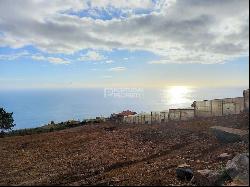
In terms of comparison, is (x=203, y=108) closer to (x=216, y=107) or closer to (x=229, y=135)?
(x=216, y=107)

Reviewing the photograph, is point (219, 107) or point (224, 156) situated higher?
point (219, 107)

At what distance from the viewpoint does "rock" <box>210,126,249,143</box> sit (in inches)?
1177

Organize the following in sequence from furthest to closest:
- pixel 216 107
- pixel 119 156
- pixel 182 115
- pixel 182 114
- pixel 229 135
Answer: pixel 182 114 → pixel 182 115 → pixel 216 107 → pixel 119 156 → pixel 229 135

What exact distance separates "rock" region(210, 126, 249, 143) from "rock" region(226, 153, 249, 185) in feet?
35.3

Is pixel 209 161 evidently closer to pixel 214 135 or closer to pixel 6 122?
pixel 214 135

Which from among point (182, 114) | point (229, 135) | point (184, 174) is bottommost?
point (184, 174)

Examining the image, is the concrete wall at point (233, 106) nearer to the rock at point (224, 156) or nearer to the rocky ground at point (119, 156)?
the rocky ground at point (119, 156)

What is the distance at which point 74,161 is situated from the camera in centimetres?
3272

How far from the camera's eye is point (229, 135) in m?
31.0

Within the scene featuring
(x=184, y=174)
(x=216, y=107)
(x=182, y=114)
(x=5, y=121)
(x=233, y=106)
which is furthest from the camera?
(x=5, y=121)

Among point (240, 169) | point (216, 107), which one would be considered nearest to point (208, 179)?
point (240, 169)

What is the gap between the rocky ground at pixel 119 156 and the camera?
2425cm

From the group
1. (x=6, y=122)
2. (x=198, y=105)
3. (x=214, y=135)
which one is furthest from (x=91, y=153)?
(x=6, y=122)

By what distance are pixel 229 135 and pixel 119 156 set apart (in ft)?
→ 32.5
